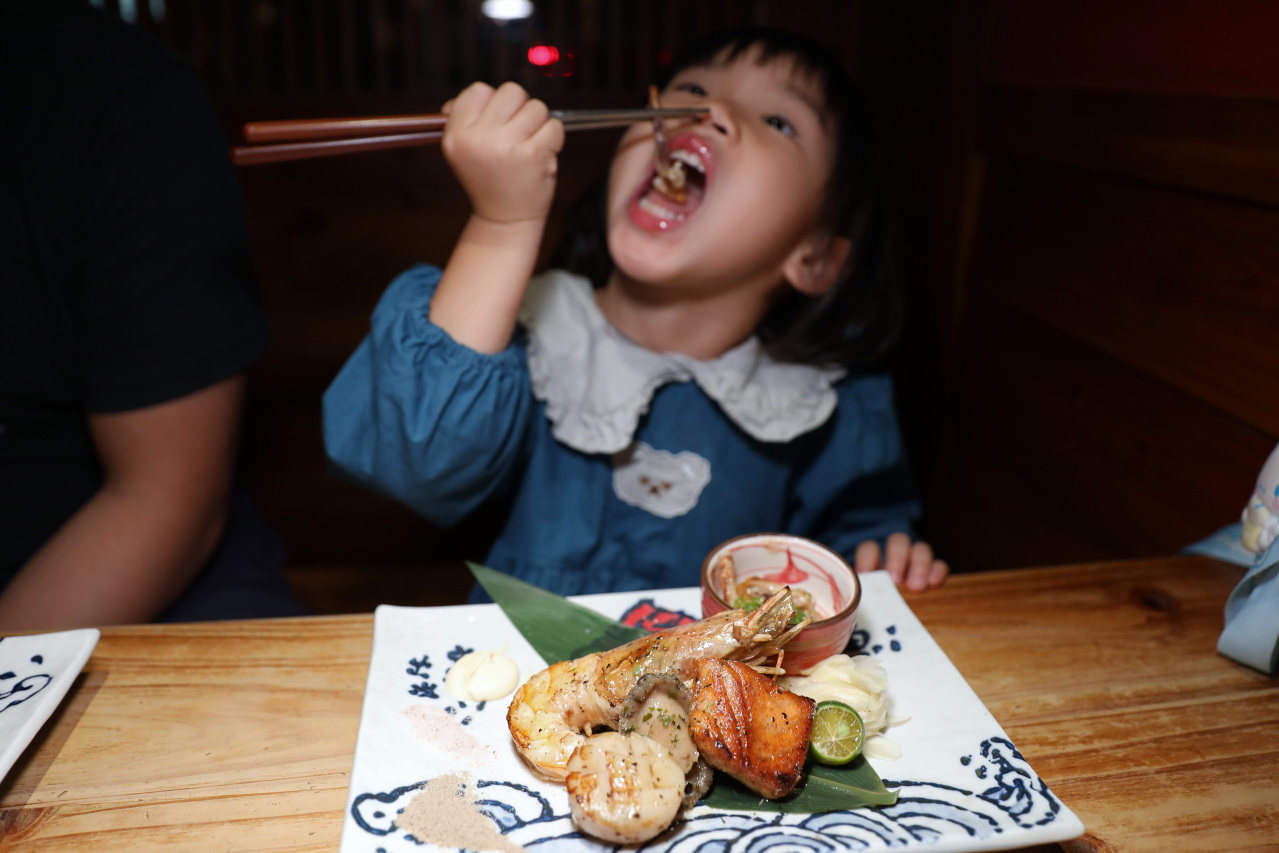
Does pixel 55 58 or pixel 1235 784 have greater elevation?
pixel 55 58

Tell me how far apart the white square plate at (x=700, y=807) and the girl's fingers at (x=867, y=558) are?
0.49 meters

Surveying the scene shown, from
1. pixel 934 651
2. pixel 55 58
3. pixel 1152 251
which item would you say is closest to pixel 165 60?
pixel 55 58

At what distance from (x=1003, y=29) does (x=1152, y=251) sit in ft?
2.92

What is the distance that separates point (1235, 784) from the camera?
100cm

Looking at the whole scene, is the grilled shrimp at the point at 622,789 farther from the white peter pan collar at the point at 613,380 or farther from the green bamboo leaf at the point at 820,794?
the white peter pan collar at the point at 613,380

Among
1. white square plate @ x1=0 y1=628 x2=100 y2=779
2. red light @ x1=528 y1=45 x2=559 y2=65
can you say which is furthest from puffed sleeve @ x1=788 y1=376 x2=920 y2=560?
red light @ x1=528 y1=45 x2=559 y2=65

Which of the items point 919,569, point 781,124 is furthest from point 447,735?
point 781,124

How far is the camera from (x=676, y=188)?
5.70 feet

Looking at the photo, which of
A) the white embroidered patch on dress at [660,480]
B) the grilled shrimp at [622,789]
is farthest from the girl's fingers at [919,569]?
the grilled shrimp at [622,789]

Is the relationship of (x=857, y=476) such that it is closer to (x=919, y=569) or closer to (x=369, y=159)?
(x=919, y=569)

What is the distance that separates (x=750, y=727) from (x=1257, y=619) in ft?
2.48

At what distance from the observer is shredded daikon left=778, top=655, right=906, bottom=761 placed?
3.39 ft

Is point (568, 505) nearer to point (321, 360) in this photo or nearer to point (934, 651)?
point (934, 651)

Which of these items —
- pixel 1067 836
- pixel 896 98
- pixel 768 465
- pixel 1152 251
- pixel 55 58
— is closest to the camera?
pixel 1067 836
